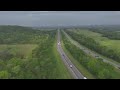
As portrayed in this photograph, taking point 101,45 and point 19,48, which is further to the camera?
point 101,45

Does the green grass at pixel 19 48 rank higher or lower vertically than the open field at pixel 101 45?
higher

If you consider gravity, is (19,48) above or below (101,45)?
above

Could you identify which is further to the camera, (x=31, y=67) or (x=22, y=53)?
(x=31, y=67)

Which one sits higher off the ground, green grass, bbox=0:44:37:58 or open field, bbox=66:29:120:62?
green grass, bbox=0:44:37:58

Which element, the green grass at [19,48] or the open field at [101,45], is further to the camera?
the open field at [101,45]

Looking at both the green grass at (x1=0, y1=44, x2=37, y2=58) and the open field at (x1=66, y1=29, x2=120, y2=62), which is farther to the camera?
the open field at (x1=66, y1=29, x2=120, y2=62)
